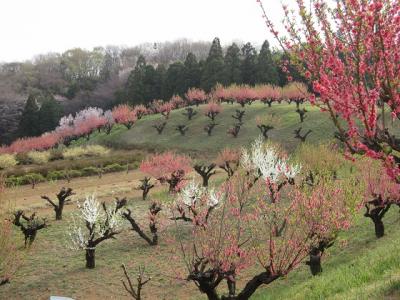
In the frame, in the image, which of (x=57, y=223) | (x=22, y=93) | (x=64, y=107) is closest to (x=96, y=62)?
(x=22, y=93)

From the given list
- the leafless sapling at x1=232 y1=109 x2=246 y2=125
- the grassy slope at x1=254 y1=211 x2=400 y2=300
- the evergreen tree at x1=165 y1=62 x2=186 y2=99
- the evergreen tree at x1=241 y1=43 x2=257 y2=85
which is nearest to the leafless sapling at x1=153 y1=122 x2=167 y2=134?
the leafless sapling at x1=232 y1=109 x2=246 y2=125

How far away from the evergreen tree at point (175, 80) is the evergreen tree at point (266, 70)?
15.1m

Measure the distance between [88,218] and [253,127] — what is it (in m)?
39.4

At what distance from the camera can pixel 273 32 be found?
6.49m

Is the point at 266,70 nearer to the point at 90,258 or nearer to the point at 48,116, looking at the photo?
the point at 48,116

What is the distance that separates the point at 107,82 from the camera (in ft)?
355

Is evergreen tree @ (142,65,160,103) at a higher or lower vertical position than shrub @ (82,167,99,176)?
higher

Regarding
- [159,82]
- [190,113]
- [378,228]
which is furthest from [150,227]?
[159,82]

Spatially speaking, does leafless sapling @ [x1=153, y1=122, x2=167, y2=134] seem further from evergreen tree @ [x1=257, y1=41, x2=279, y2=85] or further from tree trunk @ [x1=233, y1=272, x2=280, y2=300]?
tree trunk @ [x1=233, y1=272, x2=280, y2=300]

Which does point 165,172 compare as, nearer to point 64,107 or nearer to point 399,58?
point 399,58

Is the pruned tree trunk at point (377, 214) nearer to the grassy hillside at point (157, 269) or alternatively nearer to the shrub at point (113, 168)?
the grassy hillside at point (157, 269)

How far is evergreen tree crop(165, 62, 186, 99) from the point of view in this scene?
271 feet

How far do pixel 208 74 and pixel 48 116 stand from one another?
31663mm

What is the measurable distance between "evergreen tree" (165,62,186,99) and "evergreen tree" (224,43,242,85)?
30.9 ft
